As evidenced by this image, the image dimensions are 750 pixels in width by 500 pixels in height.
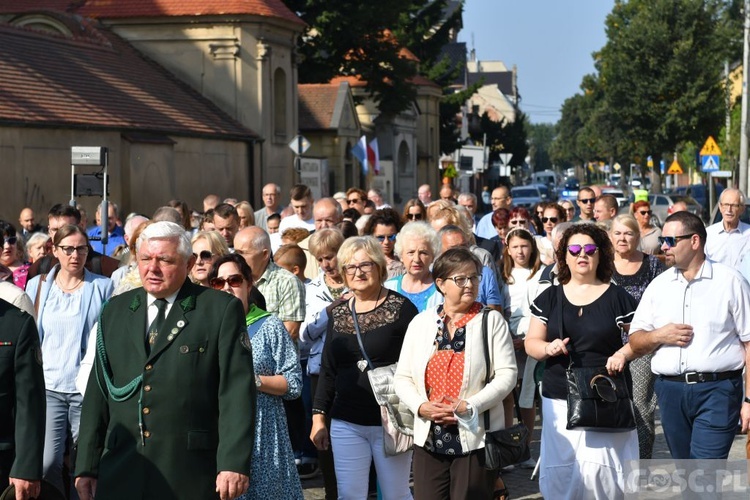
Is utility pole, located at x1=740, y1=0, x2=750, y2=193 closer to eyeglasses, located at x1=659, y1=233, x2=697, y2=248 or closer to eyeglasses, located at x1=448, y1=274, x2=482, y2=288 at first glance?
eyeglasses, located at x1=659, y1=233, x2=697, y2=248

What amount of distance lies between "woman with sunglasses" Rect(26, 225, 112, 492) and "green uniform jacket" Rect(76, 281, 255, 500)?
230 cm

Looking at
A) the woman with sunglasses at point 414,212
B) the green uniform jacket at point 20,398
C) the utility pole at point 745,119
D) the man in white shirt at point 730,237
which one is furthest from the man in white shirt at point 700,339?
the utility pole at point 745,119

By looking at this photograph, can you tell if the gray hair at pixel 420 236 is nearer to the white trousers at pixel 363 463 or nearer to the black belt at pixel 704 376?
the white trousers at pixel 363 463

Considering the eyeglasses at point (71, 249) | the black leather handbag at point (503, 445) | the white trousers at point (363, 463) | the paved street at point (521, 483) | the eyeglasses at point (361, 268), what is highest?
the eyeglasses at point (71, 249)

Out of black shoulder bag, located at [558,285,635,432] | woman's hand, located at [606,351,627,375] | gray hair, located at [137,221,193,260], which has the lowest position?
black shoulder bag, located at [558,285,635,432]

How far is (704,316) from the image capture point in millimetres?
7555

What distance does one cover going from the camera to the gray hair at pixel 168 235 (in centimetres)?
574

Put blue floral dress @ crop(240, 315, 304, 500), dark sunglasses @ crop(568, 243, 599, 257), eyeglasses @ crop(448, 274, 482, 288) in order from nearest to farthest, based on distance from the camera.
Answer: blue floral dress @ crop(240, 315, 304, 500) → eyeglasses @ crop(448, 274, 482, 288) → dark sunglasses @ crop(568, 243, 599, 257)

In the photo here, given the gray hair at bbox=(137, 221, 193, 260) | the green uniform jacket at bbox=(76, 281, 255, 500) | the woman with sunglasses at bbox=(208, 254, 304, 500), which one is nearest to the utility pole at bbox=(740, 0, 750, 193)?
the woman with sunglasses at bbox=(208, 254, 304, 500)

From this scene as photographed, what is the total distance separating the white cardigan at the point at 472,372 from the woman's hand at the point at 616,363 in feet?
1.94

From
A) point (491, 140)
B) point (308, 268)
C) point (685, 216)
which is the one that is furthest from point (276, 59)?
point (491, 140)

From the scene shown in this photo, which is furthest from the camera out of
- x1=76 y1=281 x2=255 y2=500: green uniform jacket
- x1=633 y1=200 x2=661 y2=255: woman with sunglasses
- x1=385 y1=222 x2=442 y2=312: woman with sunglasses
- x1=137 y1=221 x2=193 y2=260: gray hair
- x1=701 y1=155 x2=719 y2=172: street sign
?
x1=701 y1=155 x2=719 y2=172: street sign

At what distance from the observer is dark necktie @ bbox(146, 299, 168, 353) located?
5.72 m

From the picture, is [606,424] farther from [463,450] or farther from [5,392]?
[5,392]
